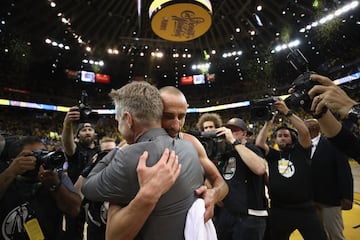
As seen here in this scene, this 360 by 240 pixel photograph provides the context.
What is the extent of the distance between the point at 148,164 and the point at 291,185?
2.04 m

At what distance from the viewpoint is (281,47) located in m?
19.1

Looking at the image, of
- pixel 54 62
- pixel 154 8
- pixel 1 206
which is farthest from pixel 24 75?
pixel 1 206

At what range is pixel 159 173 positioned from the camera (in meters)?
0.94

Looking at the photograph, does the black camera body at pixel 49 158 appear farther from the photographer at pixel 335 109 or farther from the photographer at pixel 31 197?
the photographer at pixel 335 109

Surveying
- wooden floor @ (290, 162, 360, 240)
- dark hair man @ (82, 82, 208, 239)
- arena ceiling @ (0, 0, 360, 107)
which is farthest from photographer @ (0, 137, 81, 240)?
arena ceiling @ (0, 0, 360, 107)

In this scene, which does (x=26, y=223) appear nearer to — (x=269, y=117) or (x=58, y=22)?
(x=269, y=117)

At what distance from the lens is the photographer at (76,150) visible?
2.13 metres

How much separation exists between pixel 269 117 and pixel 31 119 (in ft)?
73.8

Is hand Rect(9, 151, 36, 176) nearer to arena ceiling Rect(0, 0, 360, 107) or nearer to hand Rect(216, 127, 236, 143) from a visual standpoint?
hand Rect(216, 127, 236, 143)

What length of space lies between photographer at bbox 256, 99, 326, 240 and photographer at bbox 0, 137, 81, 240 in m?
1.94

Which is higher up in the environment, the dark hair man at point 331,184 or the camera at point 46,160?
the camera at point 46,160

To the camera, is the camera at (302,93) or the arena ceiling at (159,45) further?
the arena ceiling at (159,45)

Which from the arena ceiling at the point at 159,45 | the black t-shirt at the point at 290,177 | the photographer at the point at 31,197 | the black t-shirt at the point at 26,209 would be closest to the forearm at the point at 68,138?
the photographer at the point at 31,197

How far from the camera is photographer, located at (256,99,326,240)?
7.70ft
